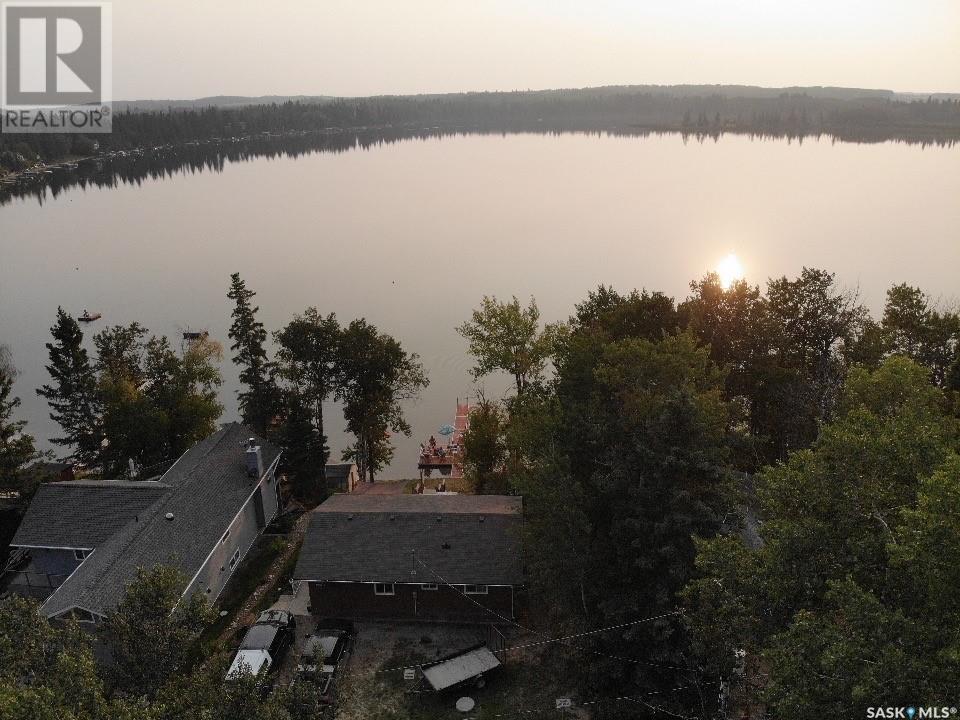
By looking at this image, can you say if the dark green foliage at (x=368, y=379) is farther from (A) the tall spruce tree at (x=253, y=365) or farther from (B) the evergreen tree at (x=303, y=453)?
(A) the tall spruce tree at (x=253, y=365)

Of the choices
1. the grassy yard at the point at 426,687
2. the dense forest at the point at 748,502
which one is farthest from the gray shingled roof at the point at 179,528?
the dense forest at the point at 748,502

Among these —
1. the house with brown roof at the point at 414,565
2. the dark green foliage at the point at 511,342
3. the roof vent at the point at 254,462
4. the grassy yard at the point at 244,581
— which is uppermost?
the dark green foliage at the point at 511,342

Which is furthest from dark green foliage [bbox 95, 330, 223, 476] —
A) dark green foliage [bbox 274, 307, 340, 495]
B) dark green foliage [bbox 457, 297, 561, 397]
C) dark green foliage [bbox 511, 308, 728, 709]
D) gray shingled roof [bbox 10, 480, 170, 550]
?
dark green foliage [bbox 511, 308, 728, 709]

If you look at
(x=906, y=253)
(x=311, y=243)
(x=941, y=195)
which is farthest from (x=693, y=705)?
(x=941, y=195)

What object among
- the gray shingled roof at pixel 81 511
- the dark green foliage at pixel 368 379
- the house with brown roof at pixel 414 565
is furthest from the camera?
the dark green foliage at pixel 368 379

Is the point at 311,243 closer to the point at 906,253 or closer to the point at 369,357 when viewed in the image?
the point at 369,357

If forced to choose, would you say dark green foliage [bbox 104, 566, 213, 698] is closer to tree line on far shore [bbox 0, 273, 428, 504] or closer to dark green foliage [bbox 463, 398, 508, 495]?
dark green foliage [bbox 463, 398, 508, 495]

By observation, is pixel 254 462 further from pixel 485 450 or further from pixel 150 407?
pixel 485 450
